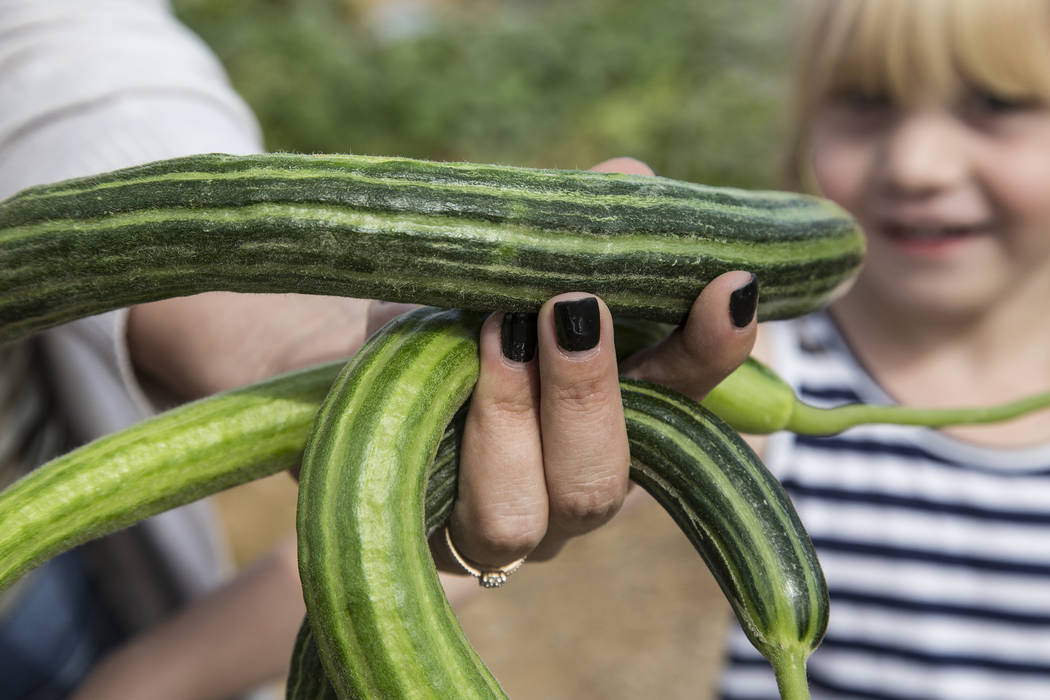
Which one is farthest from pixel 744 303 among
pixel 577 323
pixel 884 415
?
pixel 884 415

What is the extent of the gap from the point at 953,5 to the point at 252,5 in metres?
9.71

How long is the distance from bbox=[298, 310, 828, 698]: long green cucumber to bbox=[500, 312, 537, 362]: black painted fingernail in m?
0.05

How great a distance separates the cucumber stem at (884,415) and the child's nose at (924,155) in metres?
1.19

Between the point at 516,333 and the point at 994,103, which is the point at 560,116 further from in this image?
the point at 516,333

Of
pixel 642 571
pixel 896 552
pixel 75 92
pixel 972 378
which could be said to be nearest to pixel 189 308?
pixel 75 92

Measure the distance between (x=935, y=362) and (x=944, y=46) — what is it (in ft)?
3.31

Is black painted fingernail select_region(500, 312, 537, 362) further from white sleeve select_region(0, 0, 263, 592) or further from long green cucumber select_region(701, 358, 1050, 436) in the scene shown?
white sleeve select_region(0, 0, 263, 592)

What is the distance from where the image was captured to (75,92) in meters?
2.34

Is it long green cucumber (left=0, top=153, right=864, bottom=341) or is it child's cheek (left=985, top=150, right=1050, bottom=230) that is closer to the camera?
long green cucumber (left=0, top=153, right=864, bottom=341)

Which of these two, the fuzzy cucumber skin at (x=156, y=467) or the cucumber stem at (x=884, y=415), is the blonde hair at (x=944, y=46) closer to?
the cucumber stem at (x=884, y=415)

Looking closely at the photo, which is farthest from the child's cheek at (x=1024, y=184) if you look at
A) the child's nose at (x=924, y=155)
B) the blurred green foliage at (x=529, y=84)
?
the blurred green foliage at (x=529, y=84)

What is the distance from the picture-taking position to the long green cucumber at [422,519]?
48.5 inches

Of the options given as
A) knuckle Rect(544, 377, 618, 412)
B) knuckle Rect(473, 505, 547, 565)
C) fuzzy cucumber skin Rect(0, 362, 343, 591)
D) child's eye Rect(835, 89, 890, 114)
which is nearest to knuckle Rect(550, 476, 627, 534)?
knuckle Rect(473, 505, 547, 565)

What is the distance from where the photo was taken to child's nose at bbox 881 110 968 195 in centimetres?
276
